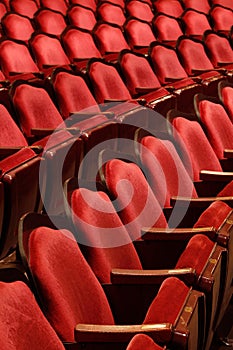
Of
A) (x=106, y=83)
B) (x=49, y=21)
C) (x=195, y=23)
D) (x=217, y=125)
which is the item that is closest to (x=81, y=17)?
(x=49, y=21)

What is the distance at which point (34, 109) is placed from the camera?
496mm

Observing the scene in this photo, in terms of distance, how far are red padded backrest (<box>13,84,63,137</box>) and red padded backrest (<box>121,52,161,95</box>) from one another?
0.64 feet

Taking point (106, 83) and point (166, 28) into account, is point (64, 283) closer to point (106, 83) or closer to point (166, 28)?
point (106, 83)

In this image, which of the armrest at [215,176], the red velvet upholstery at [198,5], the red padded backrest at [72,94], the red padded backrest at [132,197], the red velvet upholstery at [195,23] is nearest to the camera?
the red padded backrest at [132,197]

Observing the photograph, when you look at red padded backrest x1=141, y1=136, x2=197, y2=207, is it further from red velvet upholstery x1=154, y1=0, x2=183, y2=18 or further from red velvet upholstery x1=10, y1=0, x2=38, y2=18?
red velvet upholstery x1=154, y1=0, x2=183, y2=18

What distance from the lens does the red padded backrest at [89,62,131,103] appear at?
0.62 m

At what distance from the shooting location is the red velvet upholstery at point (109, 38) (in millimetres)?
865

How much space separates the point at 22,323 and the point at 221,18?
0.99 metres

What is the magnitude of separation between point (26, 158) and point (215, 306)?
0.48 ft

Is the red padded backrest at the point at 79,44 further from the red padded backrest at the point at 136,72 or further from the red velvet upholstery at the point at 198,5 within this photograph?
the red velvet upholstery at the point at 198,5

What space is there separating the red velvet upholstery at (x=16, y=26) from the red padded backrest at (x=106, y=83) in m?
0.24

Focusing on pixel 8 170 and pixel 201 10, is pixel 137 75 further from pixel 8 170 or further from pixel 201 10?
pixel 201 10

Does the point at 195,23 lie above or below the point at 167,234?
above

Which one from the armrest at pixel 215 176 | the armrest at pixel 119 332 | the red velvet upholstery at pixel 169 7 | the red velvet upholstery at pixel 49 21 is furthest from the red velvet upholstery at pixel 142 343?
the red velvet upholstery at pixel 169 7
